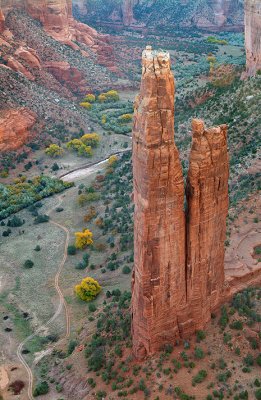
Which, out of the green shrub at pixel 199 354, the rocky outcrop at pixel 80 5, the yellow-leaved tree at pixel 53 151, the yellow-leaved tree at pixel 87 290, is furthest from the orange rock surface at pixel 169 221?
the rocky outcrop at pixel 80 5

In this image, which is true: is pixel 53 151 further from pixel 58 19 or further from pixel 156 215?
pixel 156 215

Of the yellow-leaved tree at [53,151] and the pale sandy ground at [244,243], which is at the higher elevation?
the yellow-leaved tree at [53,151]

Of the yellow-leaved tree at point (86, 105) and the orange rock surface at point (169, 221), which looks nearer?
the orange rock surface at point (169, 221)

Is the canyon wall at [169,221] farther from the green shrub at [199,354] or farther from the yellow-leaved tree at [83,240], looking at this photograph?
the yellow-leaved tree at [83,240]

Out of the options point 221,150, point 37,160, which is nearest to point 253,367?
point 221,150

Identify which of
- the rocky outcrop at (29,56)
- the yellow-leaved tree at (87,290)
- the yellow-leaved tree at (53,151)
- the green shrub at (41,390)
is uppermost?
the rocky outcrop at (29,56)
